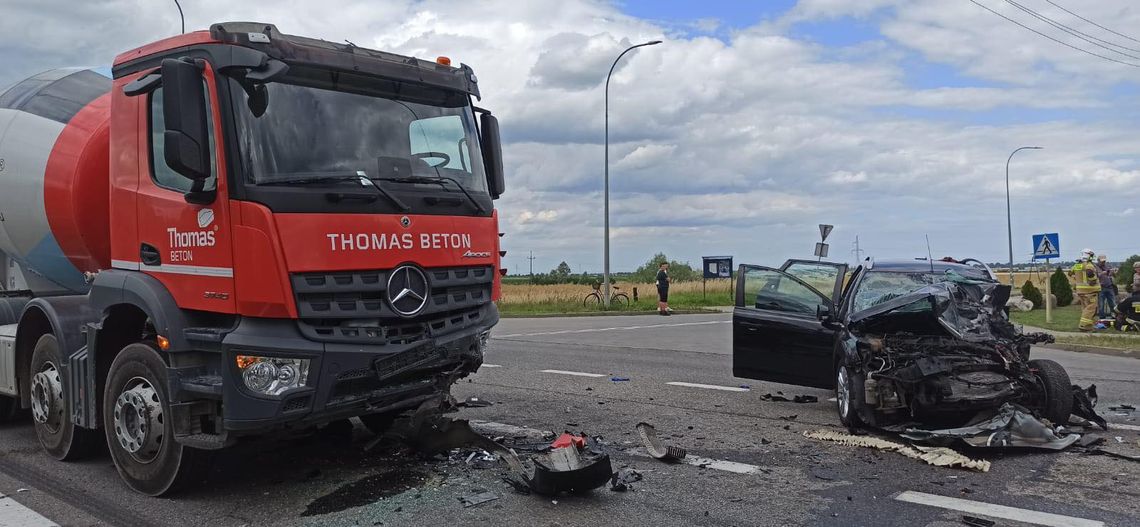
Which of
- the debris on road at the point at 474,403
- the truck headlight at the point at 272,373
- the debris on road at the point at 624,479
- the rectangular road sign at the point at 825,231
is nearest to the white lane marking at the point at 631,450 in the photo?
the debris on road at the point at 624,479

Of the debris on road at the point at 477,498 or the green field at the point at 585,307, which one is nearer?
the debris on road at the point at 477,498

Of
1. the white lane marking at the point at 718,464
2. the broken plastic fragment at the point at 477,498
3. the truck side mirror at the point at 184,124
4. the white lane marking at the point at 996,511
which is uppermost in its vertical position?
the truck side mirror at the point at 184,124

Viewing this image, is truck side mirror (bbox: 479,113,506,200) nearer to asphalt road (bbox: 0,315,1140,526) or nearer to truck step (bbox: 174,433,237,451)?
asphalt road (bbox: 0,315,1140,526)

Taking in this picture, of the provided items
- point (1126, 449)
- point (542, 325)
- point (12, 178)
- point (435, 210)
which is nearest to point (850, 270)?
point (1126, 449)

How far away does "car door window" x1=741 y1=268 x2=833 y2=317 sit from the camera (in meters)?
9.03

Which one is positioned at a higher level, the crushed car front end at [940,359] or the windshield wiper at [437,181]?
the windshield wiper at [437,181]

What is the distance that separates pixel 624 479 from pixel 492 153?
8.51 feet

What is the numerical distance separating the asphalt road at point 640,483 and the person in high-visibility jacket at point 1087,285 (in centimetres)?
1144

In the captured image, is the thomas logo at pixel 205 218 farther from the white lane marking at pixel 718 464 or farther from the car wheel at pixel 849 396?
the car wheel at pixel 849 396

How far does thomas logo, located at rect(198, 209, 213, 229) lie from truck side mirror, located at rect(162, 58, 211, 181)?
208mm

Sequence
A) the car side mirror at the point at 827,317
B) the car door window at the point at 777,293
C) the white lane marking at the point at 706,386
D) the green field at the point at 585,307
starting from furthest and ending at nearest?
the green field at the point at 585,307 < the white lane marking at the point at 706,386 < the car door window at the point at 777,293 < the car side mirror at the point at 827,317

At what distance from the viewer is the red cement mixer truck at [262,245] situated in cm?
496

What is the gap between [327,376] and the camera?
5.07 meters

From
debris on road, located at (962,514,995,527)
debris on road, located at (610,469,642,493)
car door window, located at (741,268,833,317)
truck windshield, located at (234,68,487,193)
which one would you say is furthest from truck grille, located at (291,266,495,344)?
car door window, located at (741,268,833,317)
